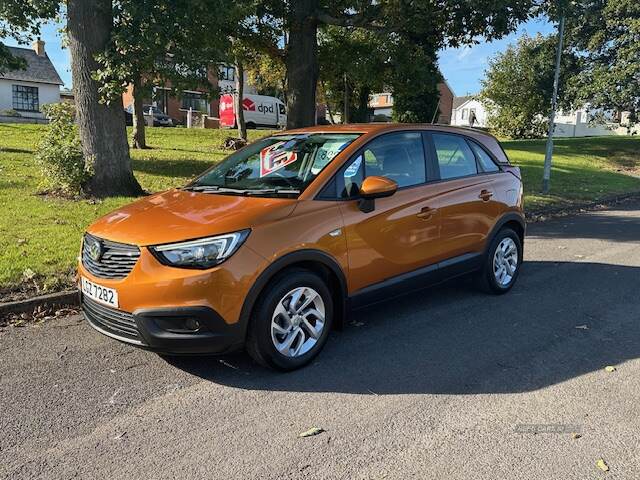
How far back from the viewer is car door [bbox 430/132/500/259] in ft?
17.0

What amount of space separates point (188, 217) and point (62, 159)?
239 inches

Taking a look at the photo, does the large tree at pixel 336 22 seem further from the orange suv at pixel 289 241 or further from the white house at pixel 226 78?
the orange suv at pixel 289 241

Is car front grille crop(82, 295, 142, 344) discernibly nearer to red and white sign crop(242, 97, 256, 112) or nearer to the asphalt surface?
the asphalt surface

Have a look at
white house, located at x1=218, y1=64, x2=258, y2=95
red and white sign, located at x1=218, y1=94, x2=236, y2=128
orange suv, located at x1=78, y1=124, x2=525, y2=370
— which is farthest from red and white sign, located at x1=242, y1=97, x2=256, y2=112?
orange suv, located at x1=78, y1=124, x2=525, y2=370

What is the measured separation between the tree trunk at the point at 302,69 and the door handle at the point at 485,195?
7517 millimetres

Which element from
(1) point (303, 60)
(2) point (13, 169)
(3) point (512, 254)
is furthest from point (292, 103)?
(3) point (512, 254)

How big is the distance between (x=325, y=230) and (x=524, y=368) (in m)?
1.77

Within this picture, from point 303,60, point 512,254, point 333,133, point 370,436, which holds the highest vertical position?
point 303,60

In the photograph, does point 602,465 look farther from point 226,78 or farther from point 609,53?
point 609,53

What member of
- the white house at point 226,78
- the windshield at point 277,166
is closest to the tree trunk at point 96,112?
the white house at point 226,78

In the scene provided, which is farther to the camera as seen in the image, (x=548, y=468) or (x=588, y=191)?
(x=588, y=191)

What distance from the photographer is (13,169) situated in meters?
11.1

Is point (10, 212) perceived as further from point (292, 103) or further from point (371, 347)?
point (292, 103)

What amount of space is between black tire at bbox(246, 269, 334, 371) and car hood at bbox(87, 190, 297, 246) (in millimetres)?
437
